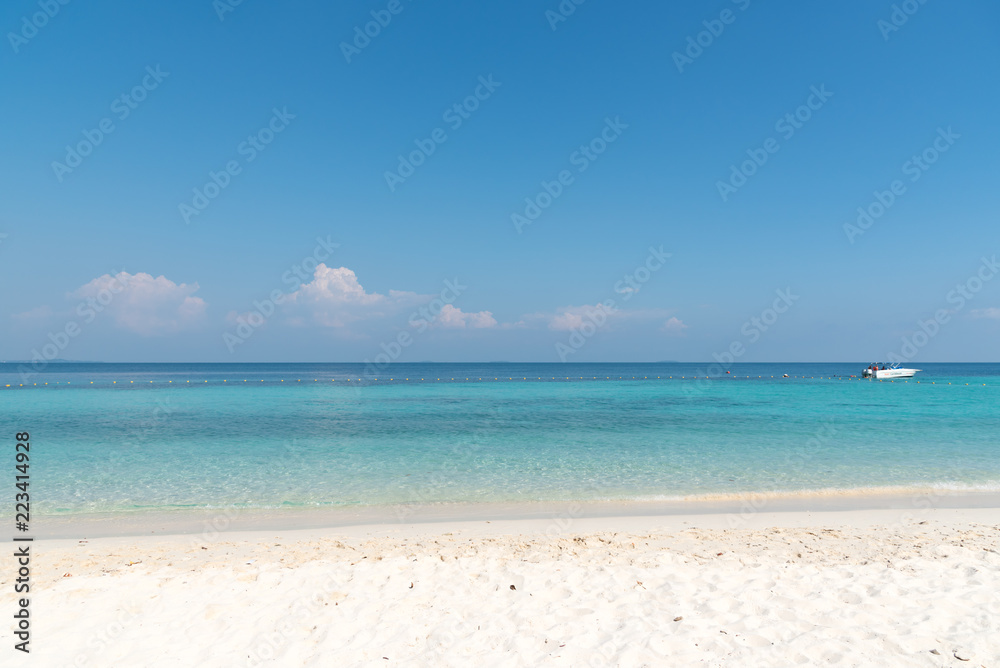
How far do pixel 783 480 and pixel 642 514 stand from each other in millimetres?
4781

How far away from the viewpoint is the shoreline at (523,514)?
8961 mm

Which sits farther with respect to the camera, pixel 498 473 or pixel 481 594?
pixel 498 473

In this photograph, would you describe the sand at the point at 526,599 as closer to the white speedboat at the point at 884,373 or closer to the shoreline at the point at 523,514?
the shoreline at the point at 523,514

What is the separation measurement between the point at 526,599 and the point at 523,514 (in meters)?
4.25

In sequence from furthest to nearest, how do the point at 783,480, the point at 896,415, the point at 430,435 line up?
the point at 896,415 → the point at 430,435 → the point at 783,480

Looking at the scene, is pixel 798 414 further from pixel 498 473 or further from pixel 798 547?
pixel 798 547

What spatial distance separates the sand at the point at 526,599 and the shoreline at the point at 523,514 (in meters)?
0.75

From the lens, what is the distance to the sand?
447cm

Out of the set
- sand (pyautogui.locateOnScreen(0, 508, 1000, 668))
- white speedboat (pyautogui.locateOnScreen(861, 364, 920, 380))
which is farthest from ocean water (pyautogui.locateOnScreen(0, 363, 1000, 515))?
white speedboat (pyautogui.locateOnScreen(861, 364, 920, 380))

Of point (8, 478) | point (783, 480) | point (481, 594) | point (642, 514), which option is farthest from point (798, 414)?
point (8, 478)

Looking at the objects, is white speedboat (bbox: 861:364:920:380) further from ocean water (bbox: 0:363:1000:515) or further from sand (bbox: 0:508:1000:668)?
sand (bbox: 0:508:1000:668)

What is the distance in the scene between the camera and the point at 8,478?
40.4ft

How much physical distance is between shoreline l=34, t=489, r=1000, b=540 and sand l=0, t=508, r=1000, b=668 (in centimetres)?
75

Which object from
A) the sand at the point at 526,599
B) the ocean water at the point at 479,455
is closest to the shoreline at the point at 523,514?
the ocean water at the point at 479,455
